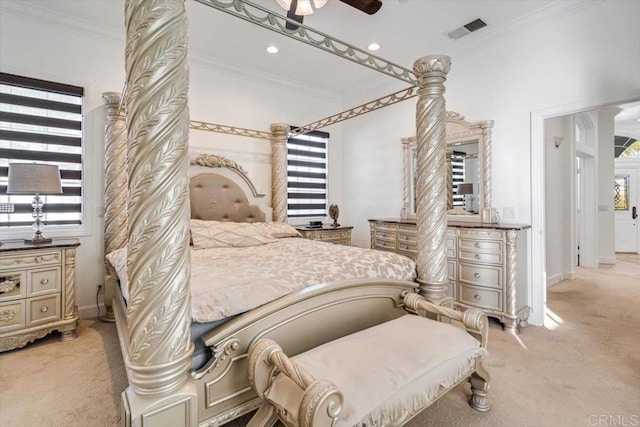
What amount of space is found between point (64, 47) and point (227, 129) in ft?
5.97

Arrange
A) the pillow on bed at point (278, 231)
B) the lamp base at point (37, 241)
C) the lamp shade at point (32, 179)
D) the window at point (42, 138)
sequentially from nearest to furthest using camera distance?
the lamp shade at point (32, 179)
the lamp base at point (37, 241)
the window at point (42, 138)
the pillow on bed at point (278, 231)

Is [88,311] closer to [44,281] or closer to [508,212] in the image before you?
[44,281]

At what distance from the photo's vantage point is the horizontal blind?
12.6 ft

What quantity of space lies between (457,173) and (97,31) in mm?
4523

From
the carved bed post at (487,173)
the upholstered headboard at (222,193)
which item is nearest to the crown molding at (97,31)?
the upholstered headboard at (222,193)

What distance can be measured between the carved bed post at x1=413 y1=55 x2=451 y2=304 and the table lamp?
3.18 meters

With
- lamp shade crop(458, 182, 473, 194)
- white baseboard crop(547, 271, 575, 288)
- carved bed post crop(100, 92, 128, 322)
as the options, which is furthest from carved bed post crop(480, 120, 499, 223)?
carved bed post crop(100, 92, 128, 322)

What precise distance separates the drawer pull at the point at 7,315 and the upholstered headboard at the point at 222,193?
1727mm

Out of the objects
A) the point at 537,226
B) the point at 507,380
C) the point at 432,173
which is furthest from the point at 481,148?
the point at 507,380

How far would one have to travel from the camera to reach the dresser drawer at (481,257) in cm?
311

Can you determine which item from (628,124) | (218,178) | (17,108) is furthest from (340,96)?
(628,124)

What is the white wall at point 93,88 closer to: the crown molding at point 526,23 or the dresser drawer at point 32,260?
the dresser drawer at point 32,260

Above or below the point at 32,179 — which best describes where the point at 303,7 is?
above

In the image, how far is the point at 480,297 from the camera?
3232 mm
